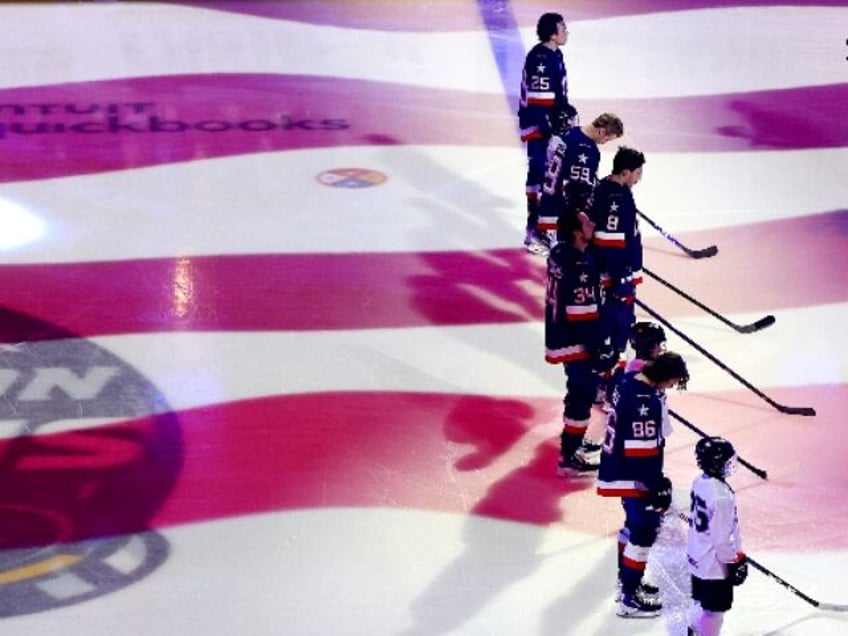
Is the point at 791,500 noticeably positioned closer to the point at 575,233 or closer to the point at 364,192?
the point at 575,233

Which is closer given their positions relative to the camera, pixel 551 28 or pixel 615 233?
pixel 615 233

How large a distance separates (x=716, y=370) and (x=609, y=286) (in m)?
0.92

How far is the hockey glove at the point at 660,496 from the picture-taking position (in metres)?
6.99

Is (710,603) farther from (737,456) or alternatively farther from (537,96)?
(537,96)

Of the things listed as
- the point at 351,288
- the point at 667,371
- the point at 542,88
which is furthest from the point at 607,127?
the point at 667,371

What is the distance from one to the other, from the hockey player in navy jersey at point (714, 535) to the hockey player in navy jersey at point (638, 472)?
1.41ft

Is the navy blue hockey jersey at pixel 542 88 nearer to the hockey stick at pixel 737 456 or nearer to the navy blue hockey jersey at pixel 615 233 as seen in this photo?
the navy blue hockey jersey at pixel 615 233

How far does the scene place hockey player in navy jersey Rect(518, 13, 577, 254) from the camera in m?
10.7

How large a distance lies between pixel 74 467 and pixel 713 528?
3383 millimetres

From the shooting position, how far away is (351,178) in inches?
480

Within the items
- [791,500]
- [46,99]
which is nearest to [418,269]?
[791,500]

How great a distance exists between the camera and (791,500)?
7.96 metres

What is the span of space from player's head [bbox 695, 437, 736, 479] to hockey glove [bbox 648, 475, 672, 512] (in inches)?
22.2

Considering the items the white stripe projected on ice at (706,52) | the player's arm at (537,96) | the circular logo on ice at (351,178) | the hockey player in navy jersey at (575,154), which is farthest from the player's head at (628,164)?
the white stripe projected on ice at (706,52)
